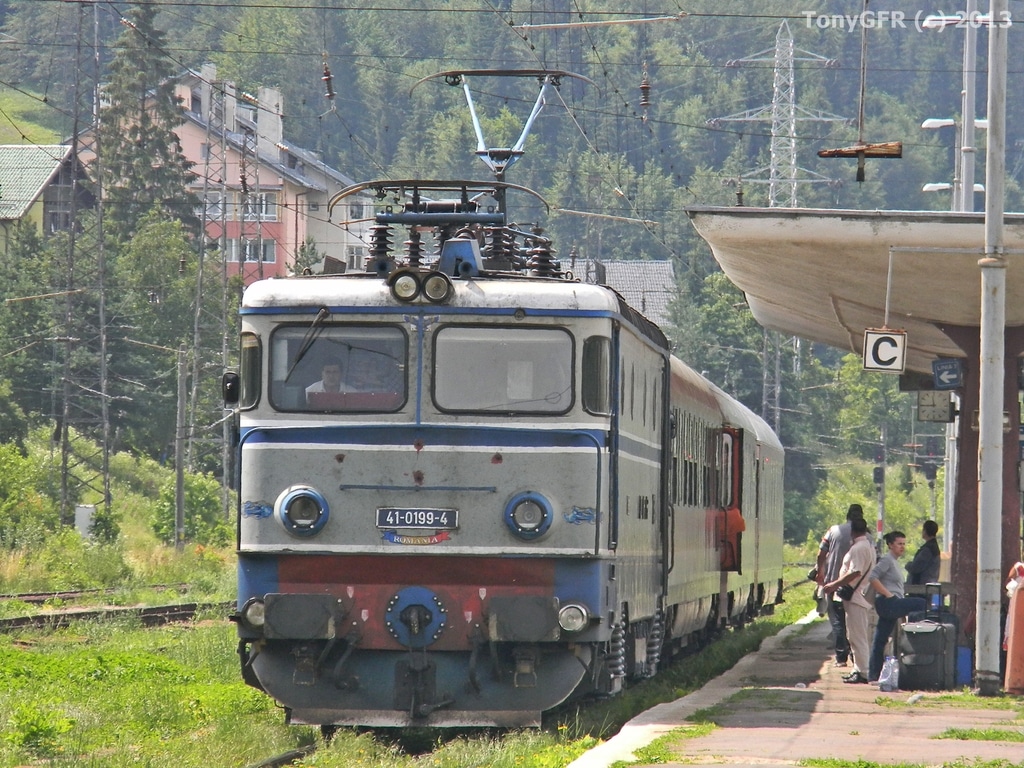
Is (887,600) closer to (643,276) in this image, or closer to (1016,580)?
(1016,580)

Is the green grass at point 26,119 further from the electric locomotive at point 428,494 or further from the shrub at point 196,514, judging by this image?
the electric locomotive at point 428,494

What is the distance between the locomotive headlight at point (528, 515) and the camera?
1166cm

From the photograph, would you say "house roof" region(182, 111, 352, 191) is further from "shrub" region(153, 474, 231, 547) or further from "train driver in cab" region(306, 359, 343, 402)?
"train driver in cab" region(306, 359, 343, 402)

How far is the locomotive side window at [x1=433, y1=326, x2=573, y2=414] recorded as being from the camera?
11875mm

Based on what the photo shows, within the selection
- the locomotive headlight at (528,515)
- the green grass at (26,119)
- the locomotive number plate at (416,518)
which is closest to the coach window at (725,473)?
the locomotive headlight at (528,515)

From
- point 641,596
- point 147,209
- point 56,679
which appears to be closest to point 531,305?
point 641,596

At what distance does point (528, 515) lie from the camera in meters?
11.7

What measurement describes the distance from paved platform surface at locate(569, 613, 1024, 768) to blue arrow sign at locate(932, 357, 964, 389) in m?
3.03

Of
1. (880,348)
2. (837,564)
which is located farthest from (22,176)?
(880,348)

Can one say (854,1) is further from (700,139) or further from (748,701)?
(748,701)

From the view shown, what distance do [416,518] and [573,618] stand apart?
1.20 metres

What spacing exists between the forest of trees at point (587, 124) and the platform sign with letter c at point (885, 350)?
53506 mm

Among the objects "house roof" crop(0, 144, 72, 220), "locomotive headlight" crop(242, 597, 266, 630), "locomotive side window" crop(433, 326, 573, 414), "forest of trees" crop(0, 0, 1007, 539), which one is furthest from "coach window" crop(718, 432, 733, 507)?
"house roof" crop(0, 144, 72, 220)

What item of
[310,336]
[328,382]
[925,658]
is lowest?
[925,658]
